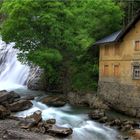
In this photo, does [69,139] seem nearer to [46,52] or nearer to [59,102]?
[59,102]

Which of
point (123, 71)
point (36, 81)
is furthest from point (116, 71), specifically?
point (36, 81)

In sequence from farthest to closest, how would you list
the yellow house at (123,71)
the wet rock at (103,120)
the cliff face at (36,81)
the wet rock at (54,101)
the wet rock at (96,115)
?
the cliff face at (36,81) → the wet rock at (54,101) → the yellow house at (123,71) → the wet rock at (96,115) → the wet rock at (103,120)

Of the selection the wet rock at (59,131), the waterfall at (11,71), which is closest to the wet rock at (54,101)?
the wet rock at (59,131)

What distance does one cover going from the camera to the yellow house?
31547 millimetres

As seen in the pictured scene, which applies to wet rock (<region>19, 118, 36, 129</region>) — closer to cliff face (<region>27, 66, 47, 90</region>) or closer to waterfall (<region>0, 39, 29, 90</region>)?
cliff face (<region>27, 66, 47, 90</region>)

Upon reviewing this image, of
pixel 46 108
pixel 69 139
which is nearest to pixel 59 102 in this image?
pixel 46 108

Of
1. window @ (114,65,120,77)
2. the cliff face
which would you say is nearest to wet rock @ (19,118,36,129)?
window @ (114,65,120,77)

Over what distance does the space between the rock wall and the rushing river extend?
9.83 feet

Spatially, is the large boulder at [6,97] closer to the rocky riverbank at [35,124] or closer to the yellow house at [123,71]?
the rocky riverbank at [35,124]

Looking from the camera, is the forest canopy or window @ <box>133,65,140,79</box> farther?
the forest canopy

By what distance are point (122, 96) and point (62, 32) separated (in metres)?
9.57

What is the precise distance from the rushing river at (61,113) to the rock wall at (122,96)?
2997 mm

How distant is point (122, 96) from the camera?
107 feet

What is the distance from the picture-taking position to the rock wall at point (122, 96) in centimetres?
3089
